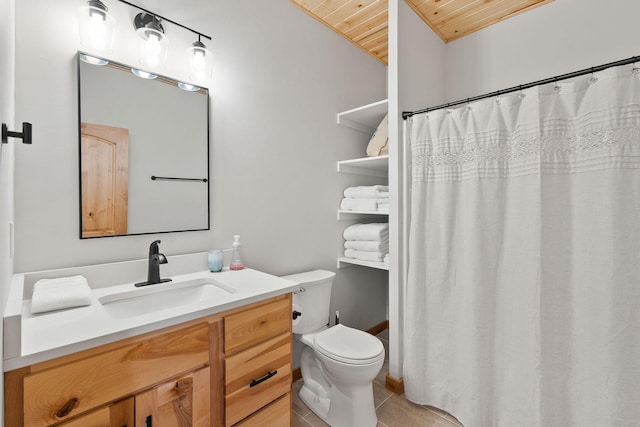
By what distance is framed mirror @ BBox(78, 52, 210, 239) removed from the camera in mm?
1298

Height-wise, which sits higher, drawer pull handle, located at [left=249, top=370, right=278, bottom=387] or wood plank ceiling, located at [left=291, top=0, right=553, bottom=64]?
wood plank ceiling, located at [left=291, top=0, right=553, bottom=64]

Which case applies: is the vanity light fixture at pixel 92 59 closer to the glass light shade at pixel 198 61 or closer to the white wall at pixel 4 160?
the white wall at pixel 4 160

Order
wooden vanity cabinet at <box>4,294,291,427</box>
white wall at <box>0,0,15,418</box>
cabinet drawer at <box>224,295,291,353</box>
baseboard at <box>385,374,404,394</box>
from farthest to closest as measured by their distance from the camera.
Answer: baseboard at <box>385,374,404,394</box> < cabinet drawer at <box>224,295,291,353</box> < wooden vanity cabinet at <box>4,294,291,427</box> < white wall at <box>0,0,15,418</box>

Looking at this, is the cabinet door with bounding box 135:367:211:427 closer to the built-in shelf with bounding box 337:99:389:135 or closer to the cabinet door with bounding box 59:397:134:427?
the cabinet door with bounding box 59:397:134:427

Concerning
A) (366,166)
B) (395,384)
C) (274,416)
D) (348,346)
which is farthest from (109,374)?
(366,166)

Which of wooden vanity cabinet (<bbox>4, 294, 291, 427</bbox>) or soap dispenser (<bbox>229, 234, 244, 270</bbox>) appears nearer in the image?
wooden vanity cabinet (<bbox>4, 294, 291, 427</bbox>)

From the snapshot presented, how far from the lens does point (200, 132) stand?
1.63 meters

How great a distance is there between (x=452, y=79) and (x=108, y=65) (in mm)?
2431

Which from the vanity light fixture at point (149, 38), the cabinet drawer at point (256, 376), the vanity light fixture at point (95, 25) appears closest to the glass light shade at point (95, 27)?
the vanity light fixture at point (95, 25)

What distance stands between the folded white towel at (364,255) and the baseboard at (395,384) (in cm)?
81

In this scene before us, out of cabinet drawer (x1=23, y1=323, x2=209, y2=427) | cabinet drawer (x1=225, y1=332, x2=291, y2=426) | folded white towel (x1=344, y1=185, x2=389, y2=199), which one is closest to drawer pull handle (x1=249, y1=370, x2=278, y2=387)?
cabinet drawer (x1=225, y1=332, x2=291, y2=426)

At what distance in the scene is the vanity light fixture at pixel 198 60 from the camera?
155 cm

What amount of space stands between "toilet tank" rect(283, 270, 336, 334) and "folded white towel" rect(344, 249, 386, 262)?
0.38 metres

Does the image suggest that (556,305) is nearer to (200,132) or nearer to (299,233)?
(299,233)
